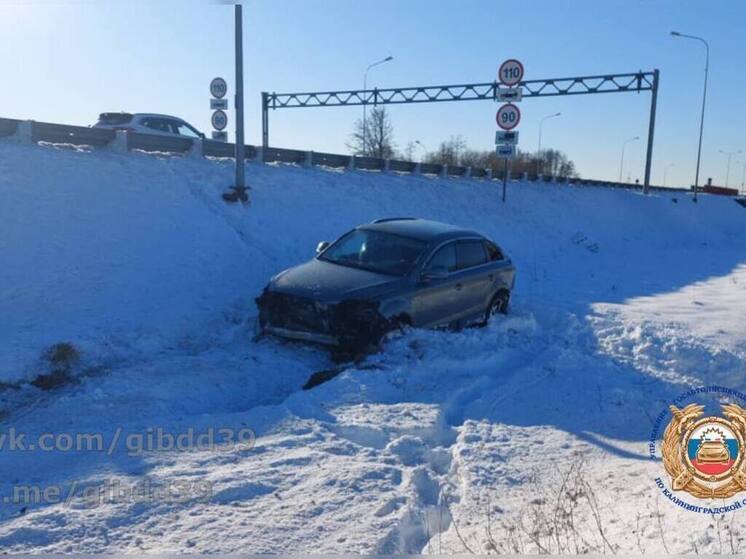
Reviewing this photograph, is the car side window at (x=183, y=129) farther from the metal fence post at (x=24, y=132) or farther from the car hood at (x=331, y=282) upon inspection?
the car hood at (x=331, y=282)

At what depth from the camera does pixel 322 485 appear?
4027 millimetres

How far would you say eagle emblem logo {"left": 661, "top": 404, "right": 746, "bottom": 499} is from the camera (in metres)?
Result: 3.77

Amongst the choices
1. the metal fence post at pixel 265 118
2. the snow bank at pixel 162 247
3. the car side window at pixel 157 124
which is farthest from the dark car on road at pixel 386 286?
the metal fence post at pixel 265 118

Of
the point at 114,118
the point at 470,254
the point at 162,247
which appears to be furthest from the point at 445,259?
the point at 114,118

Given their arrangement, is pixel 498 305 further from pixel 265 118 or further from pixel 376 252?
pixel 265 118

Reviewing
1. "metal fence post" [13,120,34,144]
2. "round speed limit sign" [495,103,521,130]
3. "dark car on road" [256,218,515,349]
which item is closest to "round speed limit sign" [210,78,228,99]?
"metal fence post" [13,120,34,144]

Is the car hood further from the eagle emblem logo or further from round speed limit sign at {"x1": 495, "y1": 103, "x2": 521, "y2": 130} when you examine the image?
round speed limit sign at {"x1": 495, "y1": 103, "x2": 521, "y2": 130}

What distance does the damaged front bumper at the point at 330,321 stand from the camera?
684cm

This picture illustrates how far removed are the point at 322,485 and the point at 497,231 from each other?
55.0 feet

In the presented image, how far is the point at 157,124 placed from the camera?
655 inches

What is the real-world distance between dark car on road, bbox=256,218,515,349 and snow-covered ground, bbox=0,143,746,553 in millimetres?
347

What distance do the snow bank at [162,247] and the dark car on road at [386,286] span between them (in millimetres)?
1460

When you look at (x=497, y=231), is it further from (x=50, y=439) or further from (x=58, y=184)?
(x=50, y=439)

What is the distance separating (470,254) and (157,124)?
11.3 m
